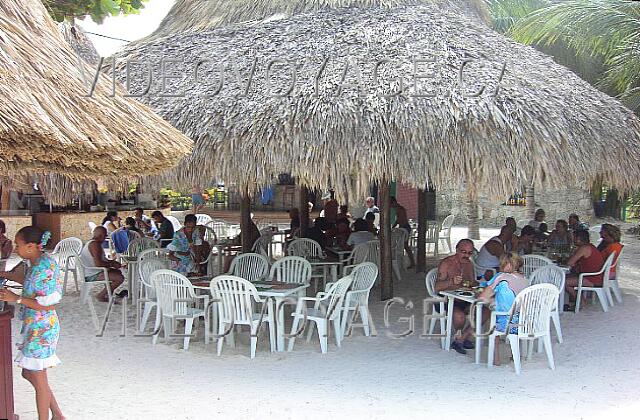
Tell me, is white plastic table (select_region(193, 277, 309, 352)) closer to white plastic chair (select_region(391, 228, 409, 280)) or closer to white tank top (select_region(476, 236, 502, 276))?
white tank top (select_region(476, 236, 502, 276))

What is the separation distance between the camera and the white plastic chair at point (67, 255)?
941 centimetres

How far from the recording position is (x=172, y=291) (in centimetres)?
605

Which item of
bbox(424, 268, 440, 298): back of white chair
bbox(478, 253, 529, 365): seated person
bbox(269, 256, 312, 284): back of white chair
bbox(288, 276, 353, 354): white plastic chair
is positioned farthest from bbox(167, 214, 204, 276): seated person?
bbox(478, 253, 529, 365): seated person

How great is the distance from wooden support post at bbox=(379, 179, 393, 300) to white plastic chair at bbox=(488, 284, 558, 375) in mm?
2761

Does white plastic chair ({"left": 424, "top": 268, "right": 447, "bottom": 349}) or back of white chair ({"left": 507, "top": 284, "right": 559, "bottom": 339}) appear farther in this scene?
white plastic chair ({"left": 424, "top": 268, "right": 447, "bottom": 349})

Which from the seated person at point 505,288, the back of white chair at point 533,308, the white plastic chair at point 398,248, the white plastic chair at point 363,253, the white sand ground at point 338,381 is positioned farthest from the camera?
the white plastic chair at point 398,248

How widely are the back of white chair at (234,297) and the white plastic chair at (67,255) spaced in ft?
14.4

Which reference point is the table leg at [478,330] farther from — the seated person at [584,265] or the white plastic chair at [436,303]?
the seated person at [584,265]

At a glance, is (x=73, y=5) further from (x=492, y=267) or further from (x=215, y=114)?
(x=492, y=267)

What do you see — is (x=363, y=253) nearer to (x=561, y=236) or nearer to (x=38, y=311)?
(x=561, y=236)

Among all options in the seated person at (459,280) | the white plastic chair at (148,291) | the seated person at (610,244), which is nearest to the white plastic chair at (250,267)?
the white plastic chair at (148,291)

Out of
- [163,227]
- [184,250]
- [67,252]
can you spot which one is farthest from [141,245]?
[184,250]

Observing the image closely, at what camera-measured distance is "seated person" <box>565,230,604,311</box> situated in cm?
764

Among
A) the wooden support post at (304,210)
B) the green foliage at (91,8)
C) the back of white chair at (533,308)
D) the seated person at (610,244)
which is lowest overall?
the back of white chair at (533,308)
